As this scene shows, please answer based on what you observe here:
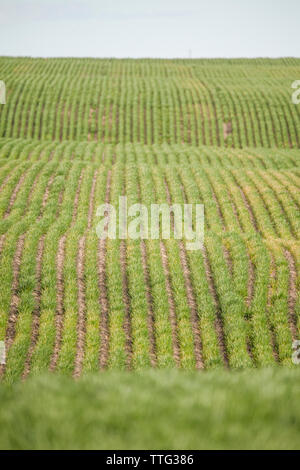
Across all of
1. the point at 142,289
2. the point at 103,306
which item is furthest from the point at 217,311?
the point at 103,306

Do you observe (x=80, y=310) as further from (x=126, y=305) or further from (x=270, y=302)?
(x=270, y=302)

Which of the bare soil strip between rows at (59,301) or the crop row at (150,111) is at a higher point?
the crop row at (150,111)

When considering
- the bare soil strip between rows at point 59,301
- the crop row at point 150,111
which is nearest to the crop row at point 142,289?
the bare soil strip between rows at point 59,301

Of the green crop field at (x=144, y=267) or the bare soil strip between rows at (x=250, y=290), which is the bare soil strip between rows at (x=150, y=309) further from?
the bare soil strip between rows at (x=250, y=290)

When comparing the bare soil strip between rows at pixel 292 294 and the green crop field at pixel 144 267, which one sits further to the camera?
the bare soil strip between rows at pixel 292 294

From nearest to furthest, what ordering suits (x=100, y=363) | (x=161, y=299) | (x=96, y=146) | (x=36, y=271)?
(x=100, y=363) → (x=161, y=299) → (x=36, y=271) → (x=96, y=146)

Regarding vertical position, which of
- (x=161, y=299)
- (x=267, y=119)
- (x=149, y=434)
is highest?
(x=267, y=119)

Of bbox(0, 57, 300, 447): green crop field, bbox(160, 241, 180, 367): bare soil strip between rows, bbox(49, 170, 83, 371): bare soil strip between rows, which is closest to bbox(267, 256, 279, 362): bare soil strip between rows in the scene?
bbox(0, 57, 300, 447): green crop field

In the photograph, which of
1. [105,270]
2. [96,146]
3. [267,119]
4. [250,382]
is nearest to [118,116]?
[96,146]

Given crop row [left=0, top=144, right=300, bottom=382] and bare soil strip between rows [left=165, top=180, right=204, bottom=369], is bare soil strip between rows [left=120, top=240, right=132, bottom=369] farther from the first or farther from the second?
bare soil strip between rows [left=165, top=180, right=204, bottom=369]

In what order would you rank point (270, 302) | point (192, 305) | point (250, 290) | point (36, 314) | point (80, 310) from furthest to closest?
point (250, 290) → point (192, 305) → point (270, 302) → point (80, 310) → point (36, 314)
